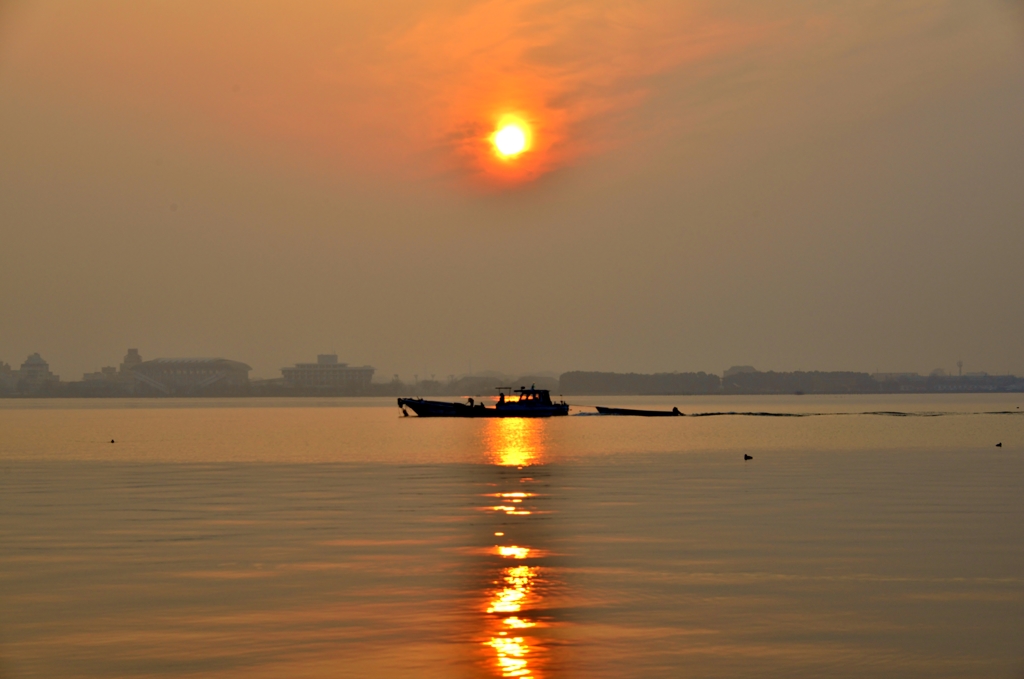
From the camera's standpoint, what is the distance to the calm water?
74.5 feet

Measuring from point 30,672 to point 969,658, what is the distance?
18505mm

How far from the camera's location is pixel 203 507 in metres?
51.2

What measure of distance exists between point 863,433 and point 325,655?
126 m

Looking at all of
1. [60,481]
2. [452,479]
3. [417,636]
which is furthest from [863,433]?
[417,636]

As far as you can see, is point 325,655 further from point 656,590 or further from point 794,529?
point 794,529

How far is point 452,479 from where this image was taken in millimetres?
69250

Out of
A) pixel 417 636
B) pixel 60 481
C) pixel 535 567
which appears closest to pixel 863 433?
pixel 60 481

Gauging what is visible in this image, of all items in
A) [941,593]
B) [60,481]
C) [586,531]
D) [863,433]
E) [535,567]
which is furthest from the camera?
[863,433]

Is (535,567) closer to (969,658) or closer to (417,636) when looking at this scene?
(417,636)

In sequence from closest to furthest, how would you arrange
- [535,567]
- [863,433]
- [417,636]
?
[417,636] < [535,567] < [863,433]

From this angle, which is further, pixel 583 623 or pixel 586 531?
pixel 586 531

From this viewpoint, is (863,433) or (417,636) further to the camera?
(863,433)

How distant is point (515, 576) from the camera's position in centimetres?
3136

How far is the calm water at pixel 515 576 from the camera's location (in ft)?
74.5
